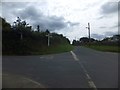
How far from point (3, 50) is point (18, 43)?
2321mm

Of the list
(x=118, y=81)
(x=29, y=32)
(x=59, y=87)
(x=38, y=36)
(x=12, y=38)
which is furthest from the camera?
(x=38, y=36)

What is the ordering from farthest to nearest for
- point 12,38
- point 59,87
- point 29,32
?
point 29,32 → point 12,38 → point 59,87

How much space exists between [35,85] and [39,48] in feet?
87.0

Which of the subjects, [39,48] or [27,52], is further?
[39,48]

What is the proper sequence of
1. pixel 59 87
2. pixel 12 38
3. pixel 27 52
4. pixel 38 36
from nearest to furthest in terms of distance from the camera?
pixel 59 87
pixel 27 52
pixel 12 38
pixel 38 36

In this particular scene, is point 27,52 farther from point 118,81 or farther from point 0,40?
point 118,81

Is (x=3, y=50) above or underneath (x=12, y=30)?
underneath

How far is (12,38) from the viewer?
3412 centimetres

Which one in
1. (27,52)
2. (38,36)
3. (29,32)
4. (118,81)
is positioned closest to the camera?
(118,81)

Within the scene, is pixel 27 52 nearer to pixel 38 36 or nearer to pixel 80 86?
pixel 38 36

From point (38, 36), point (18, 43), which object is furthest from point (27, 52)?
point (38, 36)

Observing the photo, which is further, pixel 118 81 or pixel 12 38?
pixel 12 38

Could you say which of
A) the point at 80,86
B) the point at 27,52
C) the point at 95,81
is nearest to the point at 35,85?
the point at 80,86

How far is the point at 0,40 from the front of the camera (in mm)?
33062
